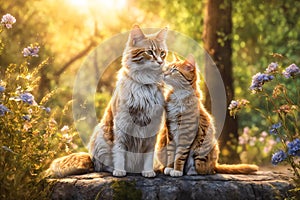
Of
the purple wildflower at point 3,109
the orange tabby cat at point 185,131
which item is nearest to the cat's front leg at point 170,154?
the orange tabby cat at point 185,131

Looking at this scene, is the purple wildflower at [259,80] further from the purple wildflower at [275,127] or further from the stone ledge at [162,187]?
the stone ledge at [162,187]

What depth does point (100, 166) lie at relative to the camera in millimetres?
6230

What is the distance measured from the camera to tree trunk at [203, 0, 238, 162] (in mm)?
9906

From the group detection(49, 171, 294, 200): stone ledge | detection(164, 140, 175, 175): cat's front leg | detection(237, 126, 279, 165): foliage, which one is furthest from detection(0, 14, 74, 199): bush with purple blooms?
detection(237, 126, 279, 165): foliage

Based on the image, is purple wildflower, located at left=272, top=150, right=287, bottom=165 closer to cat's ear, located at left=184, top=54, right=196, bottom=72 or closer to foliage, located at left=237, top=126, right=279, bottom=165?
cat's ear, located at left=184, top=54, right=196, bottom=72

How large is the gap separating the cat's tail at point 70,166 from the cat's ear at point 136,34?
1649 millimetres

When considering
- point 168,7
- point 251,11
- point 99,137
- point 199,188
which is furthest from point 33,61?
point 199,188

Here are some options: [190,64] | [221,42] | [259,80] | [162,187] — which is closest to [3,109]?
[162,187]

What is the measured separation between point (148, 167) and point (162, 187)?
0.34 meters

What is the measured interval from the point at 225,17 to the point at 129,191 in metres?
5.60

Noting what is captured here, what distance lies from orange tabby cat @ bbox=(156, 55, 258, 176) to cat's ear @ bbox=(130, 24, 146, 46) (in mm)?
660

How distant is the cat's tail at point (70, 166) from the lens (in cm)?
613

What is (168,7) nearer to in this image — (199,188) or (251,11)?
(251,11)

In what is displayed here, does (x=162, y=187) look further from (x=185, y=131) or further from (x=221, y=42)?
(x=221, y=42)
